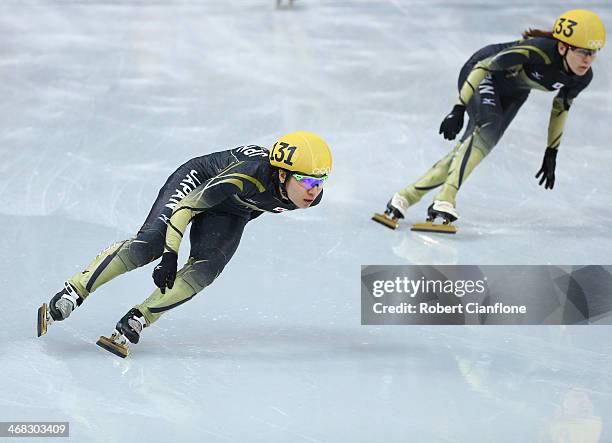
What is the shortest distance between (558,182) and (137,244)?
4.52 meters

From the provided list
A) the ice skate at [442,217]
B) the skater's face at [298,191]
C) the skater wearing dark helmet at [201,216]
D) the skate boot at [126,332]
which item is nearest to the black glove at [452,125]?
the ice skate at [442,217]

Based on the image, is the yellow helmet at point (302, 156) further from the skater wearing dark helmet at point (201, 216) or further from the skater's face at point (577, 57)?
the skater's face at point (577, 57)

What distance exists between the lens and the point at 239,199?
5.56 m

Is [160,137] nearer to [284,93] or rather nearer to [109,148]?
[109,148]

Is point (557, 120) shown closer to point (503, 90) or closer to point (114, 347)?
point (503, 90)

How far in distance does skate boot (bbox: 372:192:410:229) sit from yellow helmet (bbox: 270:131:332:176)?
2.74 meters

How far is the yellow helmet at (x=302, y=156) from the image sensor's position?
5.35 meters

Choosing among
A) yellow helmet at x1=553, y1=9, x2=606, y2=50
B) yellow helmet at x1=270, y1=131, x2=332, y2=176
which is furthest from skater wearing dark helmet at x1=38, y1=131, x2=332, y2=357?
yellow helmet at x1=553, y1=9, x2=606, y2=50

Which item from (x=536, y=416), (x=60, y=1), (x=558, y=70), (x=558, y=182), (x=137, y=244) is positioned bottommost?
(x=536, y=416)

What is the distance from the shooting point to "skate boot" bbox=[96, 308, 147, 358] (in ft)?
18.2

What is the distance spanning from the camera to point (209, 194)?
17.7ft

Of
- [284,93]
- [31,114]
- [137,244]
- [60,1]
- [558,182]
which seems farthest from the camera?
[60,1]

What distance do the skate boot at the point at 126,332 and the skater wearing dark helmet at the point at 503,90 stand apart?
2.77 meters

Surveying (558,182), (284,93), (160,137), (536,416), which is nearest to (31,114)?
(160,137)
